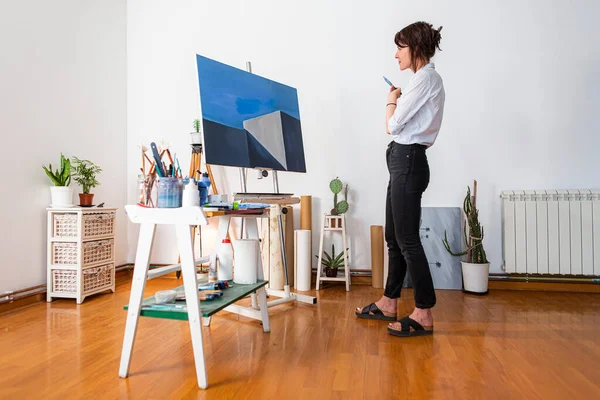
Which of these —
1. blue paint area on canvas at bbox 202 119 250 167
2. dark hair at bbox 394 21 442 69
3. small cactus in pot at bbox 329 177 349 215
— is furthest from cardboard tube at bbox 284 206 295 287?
dark hair at bbox 394 21 442 69

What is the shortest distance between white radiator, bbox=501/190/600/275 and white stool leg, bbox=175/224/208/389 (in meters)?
2.40

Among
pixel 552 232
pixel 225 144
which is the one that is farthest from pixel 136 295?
pixel 552 232

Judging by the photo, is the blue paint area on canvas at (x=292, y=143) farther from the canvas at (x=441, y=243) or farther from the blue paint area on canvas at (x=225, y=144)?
the canvas at (x=441, y=243)

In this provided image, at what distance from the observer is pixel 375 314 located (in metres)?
2.28

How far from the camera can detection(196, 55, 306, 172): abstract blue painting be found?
81.0 inches

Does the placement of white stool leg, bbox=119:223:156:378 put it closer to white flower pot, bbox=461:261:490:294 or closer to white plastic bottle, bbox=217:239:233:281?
white plastic bottle, bbox=217:239:233:281

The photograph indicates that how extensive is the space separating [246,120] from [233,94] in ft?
0.49

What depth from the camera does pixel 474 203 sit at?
3.06 metres

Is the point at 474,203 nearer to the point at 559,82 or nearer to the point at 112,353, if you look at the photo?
the point at 559,82

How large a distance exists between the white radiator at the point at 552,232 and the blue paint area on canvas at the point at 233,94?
70.8 inches

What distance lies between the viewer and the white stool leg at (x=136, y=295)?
59.6 inches

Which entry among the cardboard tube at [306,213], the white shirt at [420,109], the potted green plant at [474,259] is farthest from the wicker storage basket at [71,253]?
the potted green plant at [474,259]

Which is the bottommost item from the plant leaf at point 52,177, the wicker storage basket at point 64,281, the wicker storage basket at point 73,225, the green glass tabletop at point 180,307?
the wicker storage basket at point 64,281

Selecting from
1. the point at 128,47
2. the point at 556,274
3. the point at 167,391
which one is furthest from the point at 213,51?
the point at 556,274
